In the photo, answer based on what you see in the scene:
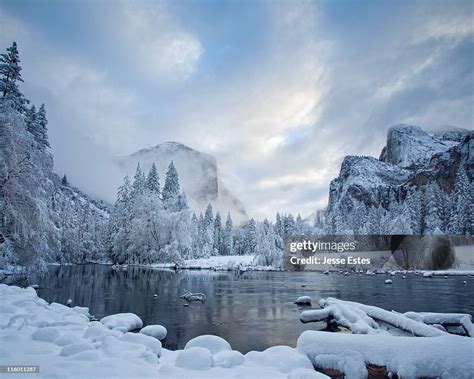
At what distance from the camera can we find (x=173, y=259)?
58.9 metres

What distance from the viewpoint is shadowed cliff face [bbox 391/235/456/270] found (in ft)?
195

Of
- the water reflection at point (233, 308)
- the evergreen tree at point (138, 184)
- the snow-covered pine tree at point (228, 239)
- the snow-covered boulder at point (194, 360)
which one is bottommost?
the water reflection at point (233, 308)

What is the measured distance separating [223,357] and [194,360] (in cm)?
98

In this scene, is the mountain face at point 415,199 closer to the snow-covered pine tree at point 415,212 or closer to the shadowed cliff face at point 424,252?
the snow-covered pine tree at point 415,212

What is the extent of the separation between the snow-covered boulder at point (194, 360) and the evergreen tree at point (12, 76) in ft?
86.7

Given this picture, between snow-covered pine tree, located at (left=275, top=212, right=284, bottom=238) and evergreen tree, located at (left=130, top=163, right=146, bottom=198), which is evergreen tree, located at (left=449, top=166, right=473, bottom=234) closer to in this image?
snow-covered pine tree, located at (left=275, top=212, right=284, bottom=238)

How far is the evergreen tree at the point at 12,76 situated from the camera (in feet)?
82.5

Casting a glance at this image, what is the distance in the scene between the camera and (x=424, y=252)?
62.1m

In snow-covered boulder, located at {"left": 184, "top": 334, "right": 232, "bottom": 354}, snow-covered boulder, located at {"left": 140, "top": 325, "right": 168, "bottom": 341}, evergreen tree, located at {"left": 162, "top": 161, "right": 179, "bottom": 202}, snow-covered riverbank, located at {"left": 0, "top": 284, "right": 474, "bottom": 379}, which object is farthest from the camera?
evergreen tree, located at {"left": 162, "top": 161, "right": 179, "bottom": 202}

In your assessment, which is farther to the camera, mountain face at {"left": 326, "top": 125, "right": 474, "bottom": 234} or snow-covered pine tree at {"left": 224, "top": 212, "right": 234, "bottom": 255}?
snow-covered pine tree at {"left": 224, "top": 212, "right": 234, "bottom": 255}

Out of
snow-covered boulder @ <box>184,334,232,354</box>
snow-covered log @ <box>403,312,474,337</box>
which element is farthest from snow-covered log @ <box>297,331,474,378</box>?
snow-covered log @ <box>403,312,474,337</box>

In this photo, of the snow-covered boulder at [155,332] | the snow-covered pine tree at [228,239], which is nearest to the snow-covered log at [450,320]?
the snow-covered boulder at [155,332]

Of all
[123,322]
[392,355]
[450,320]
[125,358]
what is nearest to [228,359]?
[125,358]

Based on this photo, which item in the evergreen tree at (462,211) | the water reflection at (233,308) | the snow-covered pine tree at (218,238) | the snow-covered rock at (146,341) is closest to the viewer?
the snow-covered rock at (146,341)
